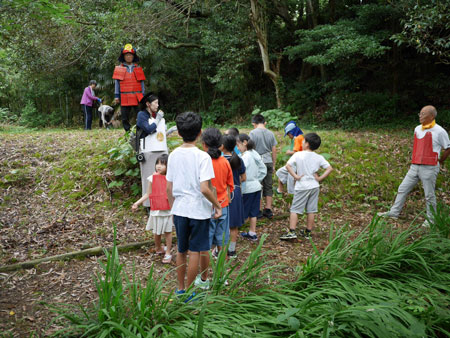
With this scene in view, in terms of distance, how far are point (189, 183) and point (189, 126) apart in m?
0.55

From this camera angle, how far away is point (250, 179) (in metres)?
5.01

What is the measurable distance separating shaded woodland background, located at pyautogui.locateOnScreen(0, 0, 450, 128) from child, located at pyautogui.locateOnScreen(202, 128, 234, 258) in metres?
8.44

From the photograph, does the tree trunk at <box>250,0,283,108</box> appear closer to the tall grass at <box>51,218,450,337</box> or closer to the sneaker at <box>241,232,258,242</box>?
the sneaker at <box>241,232,258,242</box>

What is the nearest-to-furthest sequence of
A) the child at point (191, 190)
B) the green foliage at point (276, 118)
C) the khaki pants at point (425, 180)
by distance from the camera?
the child at point (191, 190) → the khaki pants at point (425, 180) → the green foliage at point (276, 118)

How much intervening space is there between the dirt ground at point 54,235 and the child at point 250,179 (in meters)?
0.53

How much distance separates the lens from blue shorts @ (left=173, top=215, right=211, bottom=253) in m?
3.22

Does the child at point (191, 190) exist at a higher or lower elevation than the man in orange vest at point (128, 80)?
lower

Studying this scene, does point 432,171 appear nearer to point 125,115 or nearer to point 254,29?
point 125,115

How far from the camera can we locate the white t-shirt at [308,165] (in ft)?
16.3

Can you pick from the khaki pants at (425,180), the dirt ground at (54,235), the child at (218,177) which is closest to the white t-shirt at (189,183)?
the child at (218,177)

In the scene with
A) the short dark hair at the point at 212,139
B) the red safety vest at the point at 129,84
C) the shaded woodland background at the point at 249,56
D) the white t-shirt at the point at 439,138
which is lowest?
the white t-shirt at the point at 439,138

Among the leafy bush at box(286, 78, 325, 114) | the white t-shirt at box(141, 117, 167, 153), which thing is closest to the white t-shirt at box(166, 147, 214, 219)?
the white t-shirt at box(141, 117, 167, 153)

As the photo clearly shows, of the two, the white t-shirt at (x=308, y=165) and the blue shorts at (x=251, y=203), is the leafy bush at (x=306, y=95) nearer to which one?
the white t-shirt at (x=308, y=165)

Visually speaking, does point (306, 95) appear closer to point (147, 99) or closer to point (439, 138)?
point (439, 138)
